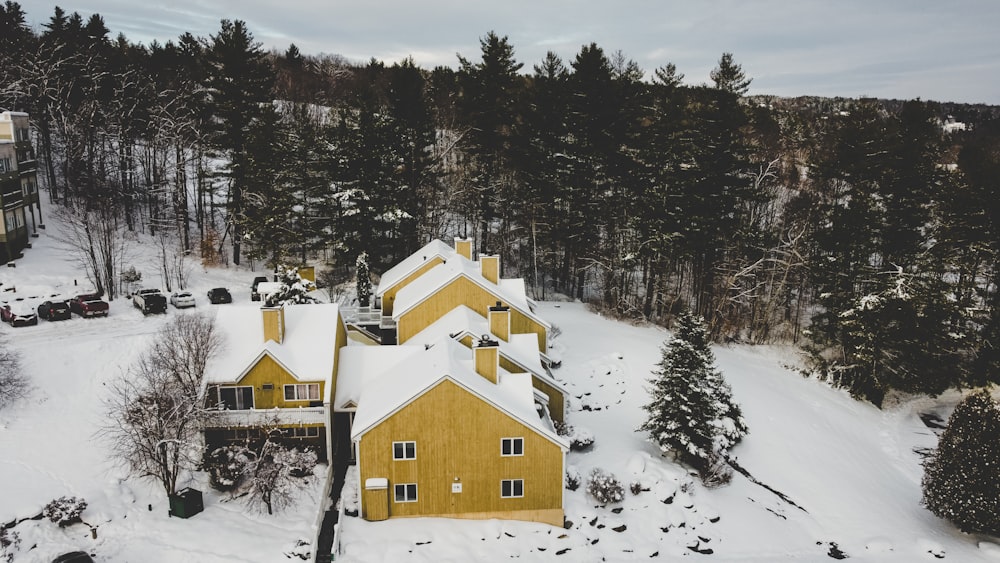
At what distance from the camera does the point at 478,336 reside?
94.7ft

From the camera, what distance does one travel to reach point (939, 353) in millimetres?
35094

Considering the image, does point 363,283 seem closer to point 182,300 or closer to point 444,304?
point 444,304

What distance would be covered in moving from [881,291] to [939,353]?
175 inches

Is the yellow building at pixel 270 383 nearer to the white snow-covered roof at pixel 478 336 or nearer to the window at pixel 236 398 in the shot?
the window at pixel 236 398

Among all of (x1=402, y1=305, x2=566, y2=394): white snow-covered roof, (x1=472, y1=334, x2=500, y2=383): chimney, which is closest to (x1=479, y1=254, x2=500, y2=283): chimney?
(x1=402, y1=305, x2=566, y2=394): white snow-covered roof

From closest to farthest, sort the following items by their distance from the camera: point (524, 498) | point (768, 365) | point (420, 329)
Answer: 1. point (524, 498)
2. point (420, 329)
3. point (768, 365)

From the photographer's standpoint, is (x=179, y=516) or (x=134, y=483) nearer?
(x=179, y=516)

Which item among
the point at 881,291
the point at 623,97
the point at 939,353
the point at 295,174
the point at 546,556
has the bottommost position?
the point at 546,556

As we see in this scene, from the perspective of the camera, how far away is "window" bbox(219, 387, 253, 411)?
2588 centimetres

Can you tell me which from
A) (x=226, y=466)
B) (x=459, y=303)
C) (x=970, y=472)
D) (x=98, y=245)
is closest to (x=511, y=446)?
(x=226, y=466)

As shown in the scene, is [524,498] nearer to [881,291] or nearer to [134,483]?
[134,483]

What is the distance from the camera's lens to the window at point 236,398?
25.9 m

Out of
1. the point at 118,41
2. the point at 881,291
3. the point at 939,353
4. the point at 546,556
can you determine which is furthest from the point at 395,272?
the point at 118,41

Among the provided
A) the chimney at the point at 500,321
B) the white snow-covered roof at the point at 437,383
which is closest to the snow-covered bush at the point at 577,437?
the white snow-covered roof at the point at 437,383
